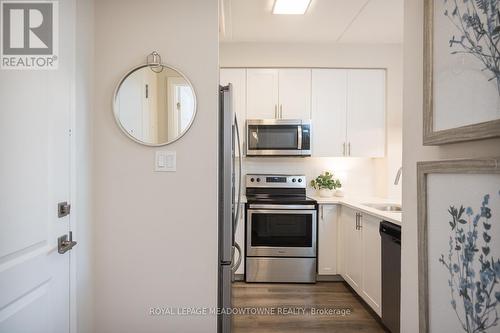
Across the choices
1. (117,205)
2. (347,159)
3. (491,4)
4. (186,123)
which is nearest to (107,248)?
(117,205)

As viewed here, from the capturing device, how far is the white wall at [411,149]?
985 millimetres

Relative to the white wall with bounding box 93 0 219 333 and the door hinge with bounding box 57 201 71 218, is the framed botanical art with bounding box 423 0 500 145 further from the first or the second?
the door hinge with bounding box 57 201 71 218

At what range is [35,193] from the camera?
1.10 metres

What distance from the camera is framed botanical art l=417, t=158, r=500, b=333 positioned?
25.0 inches

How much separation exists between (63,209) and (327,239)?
2.42 metres

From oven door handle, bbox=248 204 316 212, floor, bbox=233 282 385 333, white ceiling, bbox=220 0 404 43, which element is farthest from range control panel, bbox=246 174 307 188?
white ceiling, bbox=220 0 404 43

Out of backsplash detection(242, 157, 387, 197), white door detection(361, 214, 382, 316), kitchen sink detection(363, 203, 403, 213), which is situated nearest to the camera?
white door detection(361, 214, 382, 316)

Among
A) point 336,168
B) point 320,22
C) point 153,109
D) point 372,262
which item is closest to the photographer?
point 153,109

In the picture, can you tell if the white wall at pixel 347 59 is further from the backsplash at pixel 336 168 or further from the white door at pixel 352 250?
the white door at pixel 352 250

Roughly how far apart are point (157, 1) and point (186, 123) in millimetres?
729

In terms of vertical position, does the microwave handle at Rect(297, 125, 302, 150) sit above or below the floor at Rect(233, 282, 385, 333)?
above

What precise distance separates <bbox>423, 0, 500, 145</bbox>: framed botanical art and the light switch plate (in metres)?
1.24

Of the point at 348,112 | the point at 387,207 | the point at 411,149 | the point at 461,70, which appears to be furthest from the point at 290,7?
the point at 387,207

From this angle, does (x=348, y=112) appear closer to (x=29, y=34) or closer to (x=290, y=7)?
(x=290, y=7)
